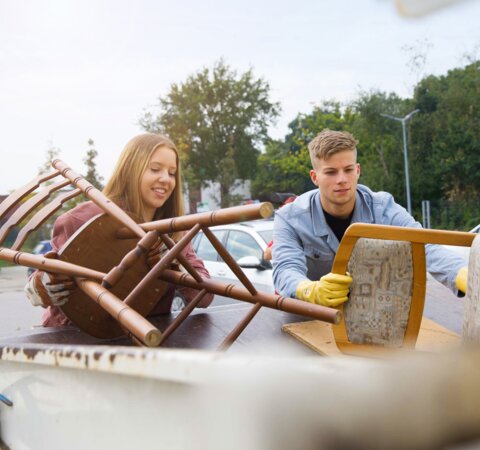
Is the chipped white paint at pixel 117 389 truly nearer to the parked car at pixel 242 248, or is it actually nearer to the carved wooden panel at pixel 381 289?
the carved wooden panel at pixel 381 289

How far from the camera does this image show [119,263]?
4.99 feet

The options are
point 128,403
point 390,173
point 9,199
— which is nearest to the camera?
point 128,403

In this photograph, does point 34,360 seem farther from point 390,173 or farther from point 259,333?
point 390,173

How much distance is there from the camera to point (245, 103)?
30172 millimetres

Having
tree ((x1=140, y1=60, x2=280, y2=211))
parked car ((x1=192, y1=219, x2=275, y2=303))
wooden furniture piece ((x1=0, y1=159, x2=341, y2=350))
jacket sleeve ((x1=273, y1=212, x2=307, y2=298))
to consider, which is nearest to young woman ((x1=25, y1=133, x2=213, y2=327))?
wooden furniture piece ((x1=0, y1=159, x2=341, y2=350))

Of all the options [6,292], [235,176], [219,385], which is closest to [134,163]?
[219,385]

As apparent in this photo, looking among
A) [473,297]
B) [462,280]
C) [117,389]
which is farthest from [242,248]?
[117,389]

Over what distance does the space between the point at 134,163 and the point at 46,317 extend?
2.20 feet

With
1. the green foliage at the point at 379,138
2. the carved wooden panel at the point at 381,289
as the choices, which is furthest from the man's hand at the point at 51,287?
the green foliage at the point at 379,138

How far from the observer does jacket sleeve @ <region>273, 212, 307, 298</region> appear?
69.1 inches

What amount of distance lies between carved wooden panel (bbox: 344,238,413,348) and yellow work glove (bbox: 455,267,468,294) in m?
0.20

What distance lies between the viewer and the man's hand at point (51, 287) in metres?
1.43

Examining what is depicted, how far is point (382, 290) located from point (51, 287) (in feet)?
3.00

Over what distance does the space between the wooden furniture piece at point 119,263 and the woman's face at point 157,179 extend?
254mm
